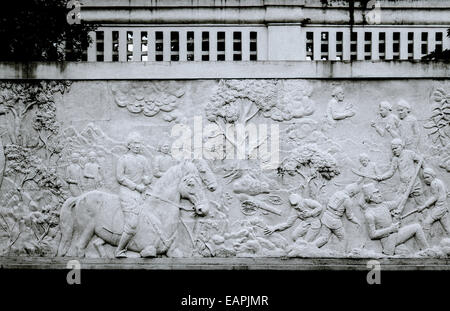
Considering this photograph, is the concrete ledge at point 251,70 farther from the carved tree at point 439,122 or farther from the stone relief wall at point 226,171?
the carved tree at point 439,122

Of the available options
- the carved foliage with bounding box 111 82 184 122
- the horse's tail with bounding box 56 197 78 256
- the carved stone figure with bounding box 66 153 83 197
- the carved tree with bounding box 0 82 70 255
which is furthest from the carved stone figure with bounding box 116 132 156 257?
the carved tree with bounding box 0 82 70 255

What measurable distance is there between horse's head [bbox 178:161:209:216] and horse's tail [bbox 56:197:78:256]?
Result: 1.58 m

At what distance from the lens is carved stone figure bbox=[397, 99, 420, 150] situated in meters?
7.92

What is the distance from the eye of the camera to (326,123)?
7.95m

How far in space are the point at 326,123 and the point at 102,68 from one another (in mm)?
3373

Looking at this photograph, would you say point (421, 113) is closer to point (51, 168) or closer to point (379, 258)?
point (379, 258)

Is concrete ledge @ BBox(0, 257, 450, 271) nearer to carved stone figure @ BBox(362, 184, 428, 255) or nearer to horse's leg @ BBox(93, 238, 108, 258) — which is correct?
horse's leg @ BBox(93, 238, 108, 258)

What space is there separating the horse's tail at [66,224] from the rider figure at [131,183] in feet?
2.42

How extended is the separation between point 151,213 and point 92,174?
3.35 feet

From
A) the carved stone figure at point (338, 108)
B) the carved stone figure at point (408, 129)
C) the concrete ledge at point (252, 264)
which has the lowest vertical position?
the concrete ledge at point (252, 264)

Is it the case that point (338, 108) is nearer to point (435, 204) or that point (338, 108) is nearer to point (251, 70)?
point (251, 70)

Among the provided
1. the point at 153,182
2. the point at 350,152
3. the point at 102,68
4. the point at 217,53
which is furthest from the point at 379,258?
the point at 217,53

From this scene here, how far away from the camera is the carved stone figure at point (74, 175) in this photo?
7.92m

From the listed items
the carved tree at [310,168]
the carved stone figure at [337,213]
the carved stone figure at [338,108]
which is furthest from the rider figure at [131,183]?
the carved stone figure at [338,108]
